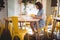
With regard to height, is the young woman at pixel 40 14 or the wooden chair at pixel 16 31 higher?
the young woman at pixel 40 14

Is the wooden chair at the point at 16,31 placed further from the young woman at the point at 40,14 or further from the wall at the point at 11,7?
the young woman at the point at 40,14

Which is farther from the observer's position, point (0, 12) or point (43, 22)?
point (43, 22)

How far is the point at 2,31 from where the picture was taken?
1729mm

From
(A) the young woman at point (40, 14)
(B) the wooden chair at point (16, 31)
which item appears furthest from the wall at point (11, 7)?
(A) the young woman at point (40, 14)

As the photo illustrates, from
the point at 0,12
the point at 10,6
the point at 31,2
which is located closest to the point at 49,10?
the point at 31,2

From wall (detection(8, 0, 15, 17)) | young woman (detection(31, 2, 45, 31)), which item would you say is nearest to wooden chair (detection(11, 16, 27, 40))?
wall (detection(8, 0, 15, 17))

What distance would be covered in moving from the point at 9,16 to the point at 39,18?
0.41m

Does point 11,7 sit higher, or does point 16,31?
point 11,7

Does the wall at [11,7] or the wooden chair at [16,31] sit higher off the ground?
the wall at [11,7]

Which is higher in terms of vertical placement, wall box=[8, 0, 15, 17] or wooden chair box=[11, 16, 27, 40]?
wall box=[8, 0, 15, 17]

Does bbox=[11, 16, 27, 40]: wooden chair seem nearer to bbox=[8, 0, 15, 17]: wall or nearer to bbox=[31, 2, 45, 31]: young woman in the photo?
bbox=[8, 0, 15, 17]: wall

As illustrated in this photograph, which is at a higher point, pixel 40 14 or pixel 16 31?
pixel 40 14

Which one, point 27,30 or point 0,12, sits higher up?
point 0,12

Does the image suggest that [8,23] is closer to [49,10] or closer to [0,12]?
[0,12]
